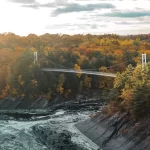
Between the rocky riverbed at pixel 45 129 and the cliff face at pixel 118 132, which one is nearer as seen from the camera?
the cliff face at pixel 118 132

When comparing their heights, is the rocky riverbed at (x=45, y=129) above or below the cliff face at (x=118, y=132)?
below

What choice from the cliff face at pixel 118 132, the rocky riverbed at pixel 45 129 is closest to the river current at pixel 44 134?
the rocky riverbed at pixel 45 129

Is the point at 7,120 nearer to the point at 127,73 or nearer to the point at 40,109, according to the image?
the point at 40,109

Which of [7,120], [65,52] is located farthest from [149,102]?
[65,52]

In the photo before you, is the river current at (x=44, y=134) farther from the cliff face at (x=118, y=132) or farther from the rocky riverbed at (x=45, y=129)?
the cliff face at (x=118, y=132)

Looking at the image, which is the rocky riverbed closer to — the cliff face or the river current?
the river current

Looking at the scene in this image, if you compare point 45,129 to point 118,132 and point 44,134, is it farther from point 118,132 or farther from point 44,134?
point 118,132
